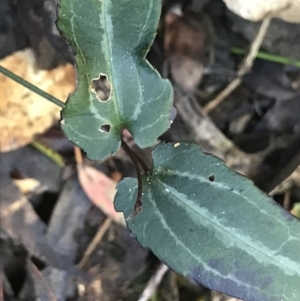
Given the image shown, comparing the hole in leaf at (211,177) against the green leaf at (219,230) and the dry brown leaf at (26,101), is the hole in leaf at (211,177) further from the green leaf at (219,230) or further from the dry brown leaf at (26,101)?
the dry brown leaf at (26,101)

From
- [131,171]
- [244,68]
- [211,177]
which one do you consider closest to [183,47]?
[244,68]

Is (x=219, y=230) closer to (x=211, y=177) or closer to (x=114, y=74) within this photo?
(x=211, y=177)

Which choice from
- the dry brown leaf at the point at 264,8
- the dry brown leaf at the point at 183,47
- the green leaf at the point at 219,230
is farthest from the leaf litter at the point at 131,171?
the green leaf at the point at 219,230

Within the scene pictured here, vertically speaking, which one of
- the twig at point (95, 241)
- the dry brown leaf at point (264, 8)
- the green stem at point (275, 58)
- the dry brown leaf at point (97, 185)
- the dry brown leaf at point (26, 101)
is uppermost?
the dry brown leaf at point (264, 8)

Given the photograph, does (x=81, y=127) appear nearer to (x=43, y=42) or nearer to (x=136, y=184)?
(x=136, y=184)

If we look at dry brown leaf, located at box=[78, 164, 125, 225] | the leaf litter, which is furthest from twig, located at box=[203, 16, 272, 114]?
dry brown leaf, located at box=[78, 164, 125, 225]

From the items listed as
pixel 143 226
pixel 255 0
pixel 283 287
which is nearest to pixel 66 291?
pixel 143 226
